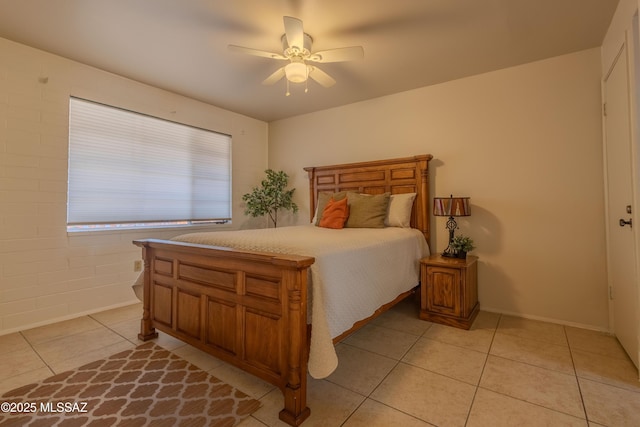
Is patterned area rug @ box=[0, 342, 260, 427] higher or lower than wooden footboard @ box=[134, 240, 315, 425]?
lower

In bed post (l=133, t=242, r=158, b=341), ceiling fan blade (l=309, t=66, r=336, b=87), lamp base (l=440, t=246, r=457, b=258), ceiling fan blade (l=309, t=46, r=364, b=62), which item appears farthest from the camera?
lamp base (l=440, t=246, r=457, b=258)

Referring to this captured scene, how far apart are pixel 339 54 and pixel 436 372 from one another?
7.85 ft

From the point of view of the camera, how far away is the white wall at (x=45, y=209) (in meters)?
2.49

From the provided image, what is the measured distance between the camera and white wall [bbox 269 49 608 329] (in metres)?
2.59

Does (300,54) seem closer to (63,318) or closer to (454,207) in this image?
(454,207)

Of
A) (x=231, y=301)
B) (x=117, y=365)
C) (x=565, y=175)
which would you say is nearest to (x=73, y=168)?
(x=117, y=365)

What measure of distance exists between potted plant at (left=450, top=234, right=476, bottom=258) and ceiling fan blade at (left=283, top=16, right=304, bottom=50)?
228cm

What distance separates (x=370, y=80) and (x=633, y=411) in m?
3.25

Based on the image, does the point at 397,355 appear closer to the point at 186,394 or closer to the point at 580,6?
the point at 186,394

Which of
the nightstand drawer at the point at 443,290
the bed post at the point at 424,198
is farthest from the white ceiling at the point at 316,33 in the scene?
the nightstand drawer at the point at 443,290

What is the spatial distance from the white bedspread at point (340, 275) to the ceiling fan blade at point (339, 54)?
4.68ft

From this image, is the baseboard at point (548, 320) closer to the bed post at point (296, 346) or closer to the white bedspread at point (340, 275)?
the white bedspread at point (340, 275)

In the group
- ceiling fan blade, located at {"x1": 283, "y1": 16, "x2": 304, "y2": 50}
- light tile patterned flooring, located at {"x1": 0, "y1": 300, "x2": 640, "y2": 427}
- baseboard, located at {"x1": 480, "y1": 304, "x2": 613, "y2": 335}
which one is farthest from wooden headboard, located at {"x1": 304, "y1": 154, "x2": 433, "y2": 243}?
ceiling fan blade, located at {"x1": 283, "y1": 16, "x2": 304, "y2": 50}

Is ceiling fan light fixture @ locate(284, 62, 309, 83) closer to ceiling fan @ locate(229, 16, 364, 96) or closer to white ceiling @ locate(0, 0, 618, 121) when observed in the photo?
ceiling fan @ locate(229, 16, 364, 96)
